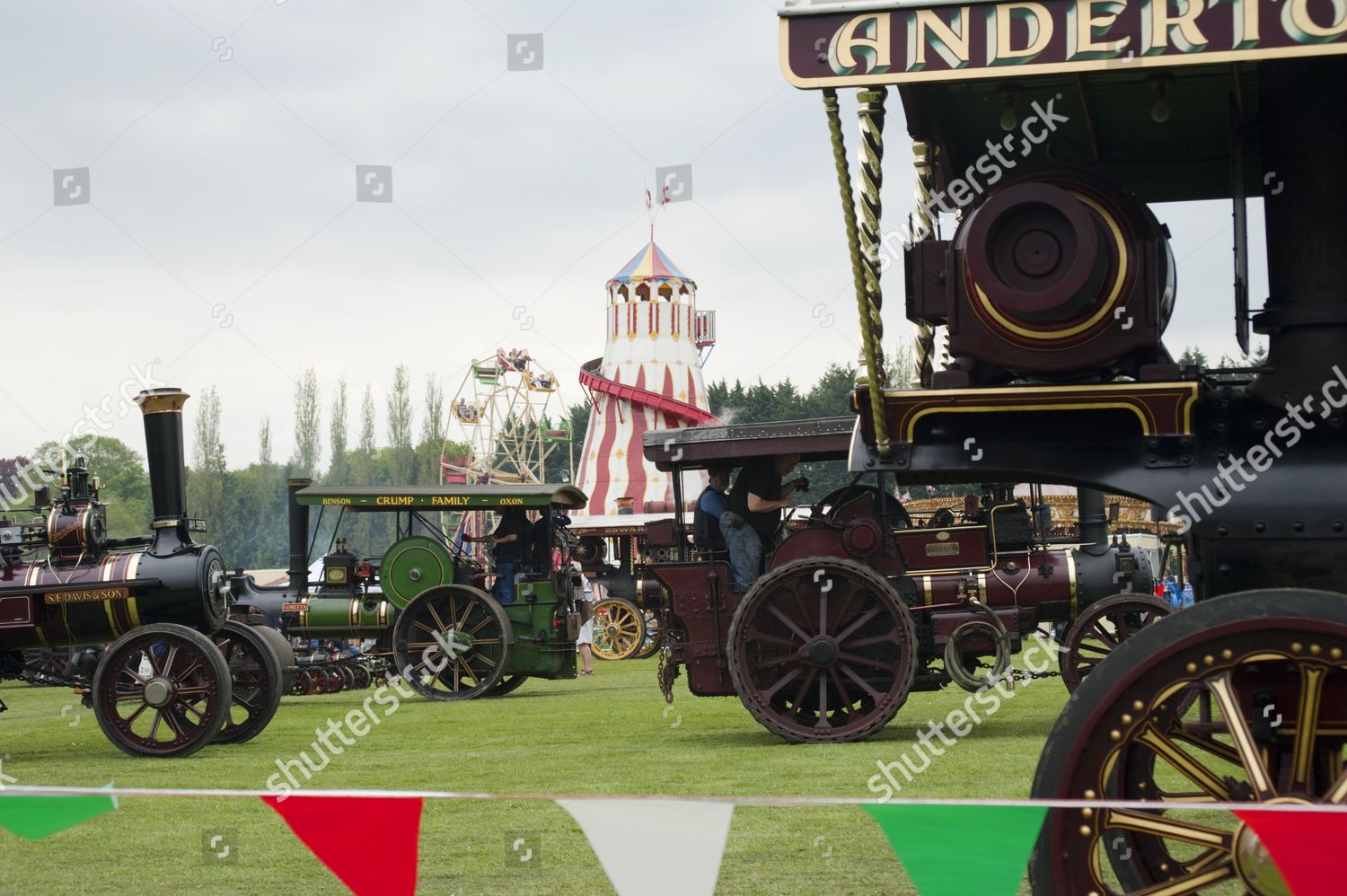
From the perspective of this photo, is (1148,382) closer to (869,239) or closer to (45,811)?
(869,239)

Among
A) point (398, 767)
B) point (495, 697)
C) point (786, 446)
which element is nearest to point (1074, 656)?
point (786, 446)

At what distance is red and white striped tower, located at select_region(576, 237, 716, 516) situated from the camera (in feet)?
A: 114

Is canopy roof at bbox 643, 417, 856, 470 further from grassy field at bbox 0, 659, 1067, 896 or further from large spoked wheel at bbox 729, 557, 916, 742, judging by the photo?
grassy field at bbox 0, 659, 1067, 896

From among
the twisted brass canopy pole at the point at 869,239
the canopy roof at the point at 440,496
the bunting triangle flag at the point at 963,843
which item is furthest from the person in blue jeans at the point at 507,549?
the bunting triangle flag at the point at 963,843

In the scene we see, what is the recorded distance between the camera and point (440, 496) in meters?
14.4

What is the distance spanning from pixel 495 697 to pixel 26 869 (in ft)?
29.7

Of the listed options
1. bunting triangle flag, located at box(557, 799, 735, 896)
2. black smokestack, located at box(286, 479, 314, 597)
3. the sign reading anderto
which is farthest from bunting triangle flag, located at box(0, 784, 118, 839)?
black smokestack, located at box(286, 479, 314, 597)

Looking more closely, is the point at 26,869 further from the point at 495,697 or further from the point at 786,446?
the point at 495,697

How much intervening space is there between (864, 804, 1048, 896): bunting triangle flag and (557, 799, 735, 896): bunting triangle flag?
1.10 feet

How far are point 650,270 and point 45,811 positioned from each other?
106 feet

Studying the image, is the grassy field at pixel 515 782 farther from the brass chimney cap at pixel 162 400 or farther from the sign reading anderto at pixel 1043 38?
the brass chimney cap at pixel 162 400

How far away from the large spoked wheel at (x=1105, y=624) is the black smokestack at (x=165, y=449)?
5968 mm

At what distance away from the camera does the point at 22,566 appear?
9633 millimetres

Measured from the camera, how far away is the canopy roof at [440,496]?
14258 mm
